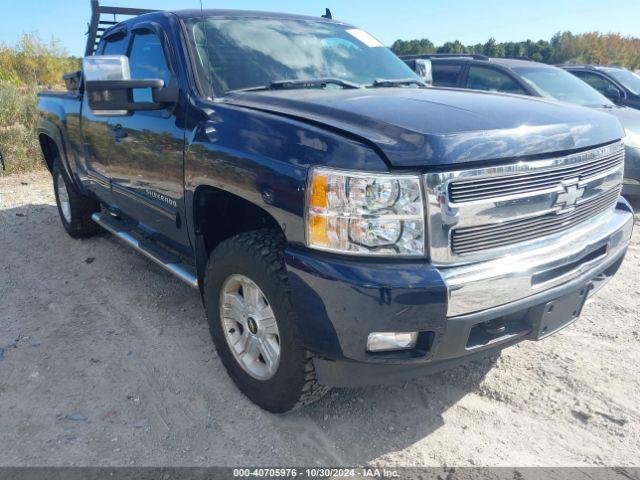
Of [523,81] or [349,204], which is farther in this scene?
[523,81]

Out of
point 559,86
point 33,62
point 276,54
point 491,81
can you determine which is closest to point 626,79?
point 559,86

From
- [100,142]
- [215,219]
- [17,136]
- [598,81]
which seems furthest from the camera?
[598,81]

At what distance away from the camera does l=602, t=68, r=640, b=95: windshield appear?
984 centimetres

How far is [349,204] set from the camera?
6.55 ft

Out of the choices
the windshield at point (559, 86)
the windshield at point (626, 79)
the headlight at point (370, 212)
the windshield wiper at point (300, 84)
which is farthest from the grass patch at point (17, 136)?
the windshield at point (626, 79)

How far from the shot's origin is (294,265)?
6.88ft

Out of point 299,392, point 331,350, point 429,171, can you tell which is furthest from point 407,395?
point 429,171

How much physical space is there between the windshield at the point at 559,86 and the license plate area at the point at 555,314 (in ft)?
16.2

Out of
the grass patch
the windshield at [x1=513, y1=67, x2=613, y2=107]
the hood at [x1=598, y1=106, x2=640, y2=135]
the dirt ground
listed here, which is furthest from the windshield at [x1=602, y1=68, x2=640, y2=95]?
the grass patch

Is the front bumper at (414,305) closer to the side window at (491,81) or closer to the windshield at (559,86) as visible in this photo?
the side window at (491,81)

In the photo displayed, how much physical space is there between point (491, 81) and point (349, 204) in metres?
5.87

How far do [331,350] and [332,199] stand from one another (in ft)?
1.95

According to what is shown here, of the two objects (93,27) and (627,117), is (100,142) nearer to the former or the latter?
(93,27)

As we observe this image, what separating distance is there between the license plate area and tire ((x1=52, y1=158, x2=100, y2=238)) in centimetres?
425
